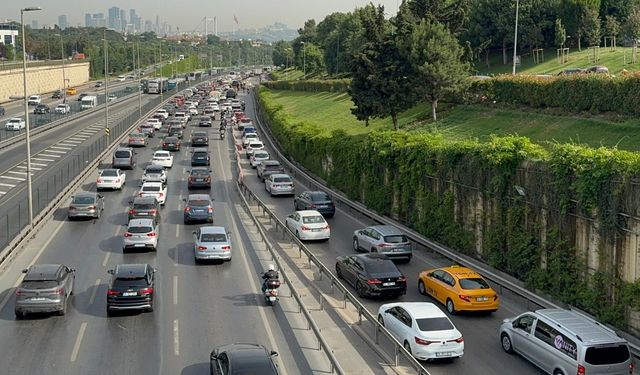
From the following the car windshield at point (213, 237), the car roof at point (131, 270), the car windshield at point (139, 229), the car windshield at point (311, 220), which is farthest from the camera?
the car windshield at point (311, 220)

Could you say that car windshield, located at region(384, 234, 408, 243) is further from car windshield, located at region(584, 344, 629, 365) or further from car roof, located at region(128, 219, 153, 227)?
car windshield, located at region(584, 344, 629, 365)

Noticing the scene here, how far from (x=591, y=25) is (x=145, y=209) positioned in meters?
61.6

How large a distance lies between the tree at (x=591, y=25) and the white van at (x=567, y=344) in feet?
225

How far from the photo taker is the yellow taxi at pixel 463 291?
23.9 meters

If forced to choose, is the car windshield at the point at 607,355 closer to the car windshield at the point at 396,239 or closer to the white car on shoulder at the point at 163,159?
the car windshield at the point at 396,239

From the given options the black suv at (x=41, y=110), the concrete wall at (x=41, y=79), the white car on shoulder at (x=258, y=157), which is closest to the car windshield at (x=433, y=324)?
the white car on shoulder at (x=258, y=157)

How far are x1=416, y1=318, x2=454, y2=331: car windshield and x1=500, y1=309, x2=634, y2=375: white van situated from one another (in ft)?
6.44

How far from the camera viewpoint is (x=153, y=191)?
1741 inches

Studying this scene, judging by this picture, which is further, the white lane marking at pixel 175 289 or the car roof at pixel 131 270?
the white lane marking at pixel 175 289

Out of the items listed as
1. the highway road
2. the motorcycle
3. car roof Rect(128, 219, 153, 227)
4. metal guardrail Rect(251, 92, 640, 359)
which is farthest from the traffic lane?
car roof Rect(128, 219, 153, 227)

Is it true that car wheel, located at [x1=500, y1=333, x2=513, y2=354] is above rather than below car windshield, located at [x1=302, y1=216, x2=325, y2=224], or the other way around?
below

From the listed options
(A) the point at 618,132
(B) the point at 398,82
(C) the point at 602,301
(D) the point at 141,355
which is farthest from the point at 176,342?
(B) the point at 398,82

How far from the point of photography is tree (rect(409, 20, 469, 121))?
2196 inches

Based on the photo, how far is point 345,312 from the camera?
2412cm
